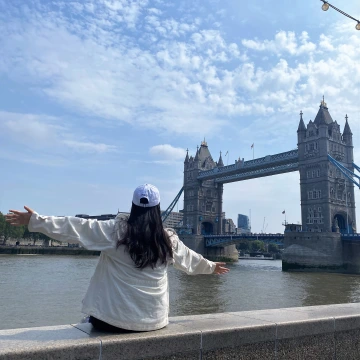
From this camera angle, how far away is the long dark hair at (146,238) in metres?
2.67

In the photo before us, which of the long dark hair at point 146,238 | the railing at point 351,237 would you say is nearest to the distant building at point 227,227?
the railing at point 351,237

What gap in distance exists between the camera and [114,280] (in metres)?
2.65

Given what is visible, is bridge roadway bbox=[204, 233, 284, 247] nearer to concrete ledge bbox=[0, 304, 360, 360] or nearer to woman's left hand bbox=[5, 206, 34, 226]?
concrete ledge bbox=[0, 304, 360, 360]

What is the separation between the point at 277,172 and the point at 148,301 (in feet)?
162

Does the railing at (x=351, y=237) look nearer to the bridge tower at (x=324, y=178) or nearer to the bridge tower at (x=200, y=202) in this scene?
the bridge tower at (x=324, y=178)

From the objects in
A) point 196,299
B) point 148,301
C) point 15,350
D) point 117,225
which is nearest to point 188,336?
point 148,301

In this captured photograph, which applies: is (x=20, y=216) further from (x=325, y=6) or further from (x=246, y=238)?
(x=246, y=238)

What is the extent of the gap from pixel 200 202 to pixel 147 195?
201 ft

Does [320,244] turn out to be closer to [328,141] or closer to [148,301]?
[328,141]

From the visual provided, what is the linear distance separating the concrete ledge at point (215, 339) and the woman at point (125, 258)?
117 mm

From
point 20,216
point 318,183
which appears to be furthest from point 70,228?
point 318,183

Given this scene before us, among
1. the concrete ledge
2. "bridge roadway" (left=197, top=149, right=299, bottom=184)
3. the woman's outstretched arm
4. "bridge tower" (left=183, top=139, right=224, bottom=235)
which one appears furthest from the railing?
the woman's outstretched arm

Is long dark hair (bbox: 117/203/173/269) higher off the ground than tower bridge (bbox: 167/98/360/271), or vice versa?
tower bridge (bbox: 167/98/360/271)

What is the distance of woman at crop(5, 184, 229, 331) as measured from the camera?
2.58 meters
